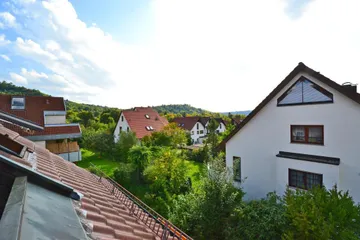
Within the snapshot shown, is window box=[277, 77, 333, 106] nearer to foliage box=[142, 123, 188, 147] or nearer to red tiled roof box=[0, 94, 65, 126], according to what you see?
foliage box=[142, 123, 188, 147]

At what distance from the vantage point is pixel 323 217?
5.56m

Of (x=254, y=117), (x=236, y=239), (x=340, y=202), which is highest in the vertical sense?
(x=254, y=117)

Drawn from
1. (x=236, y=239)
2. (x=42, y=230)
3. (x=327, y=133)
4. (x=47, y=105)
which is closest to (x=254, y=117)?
(x=327, y=133)

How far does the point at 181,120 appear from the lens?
2020 inches

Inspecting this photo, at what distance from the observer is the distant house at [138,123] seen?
30906 mm

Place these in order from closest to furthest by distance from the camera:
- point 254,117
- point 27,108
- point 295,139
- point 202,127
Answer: point 295,139 < point 254,117 < point 27,108 < point 202,127

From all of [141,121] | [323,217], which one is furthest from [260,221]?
[141,121]

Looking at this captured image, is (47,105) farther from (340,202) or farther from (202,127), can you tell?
(202,127)

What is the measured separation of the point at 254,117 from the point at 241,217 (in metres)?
5.67

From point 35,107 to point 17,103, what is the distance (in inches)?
68.1

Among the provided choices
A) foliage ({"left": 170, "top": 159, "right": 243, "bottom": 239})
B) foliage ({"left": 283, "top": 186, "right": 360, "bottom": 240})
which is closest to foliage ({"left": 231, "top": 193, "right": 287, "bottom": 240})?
foliage ({"left": 170, "top": 159, "right": 243, "bottom": 239})

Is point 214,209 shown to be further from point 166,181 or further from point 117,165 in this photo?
point 117,165

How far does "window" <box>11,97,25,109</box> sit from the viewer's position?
1599 cm

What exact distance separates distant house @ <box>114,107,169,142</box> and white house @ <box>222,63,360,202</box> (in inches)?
821
